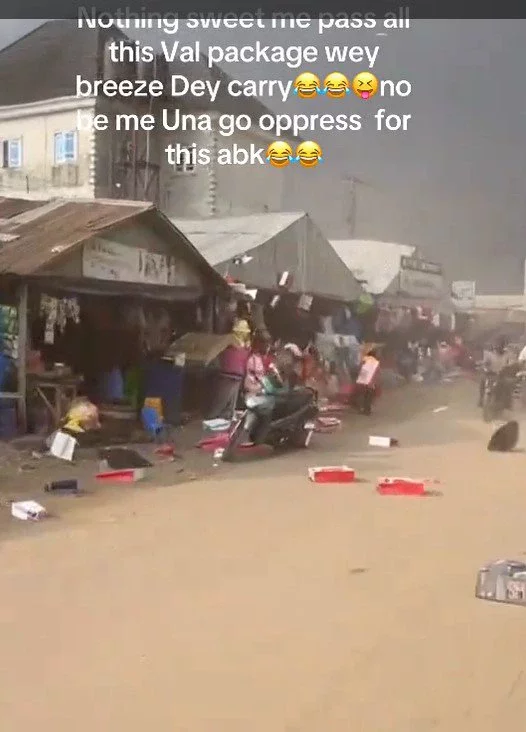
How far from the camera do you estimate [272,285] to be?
4.00 m

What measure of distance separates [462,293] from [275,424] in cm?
109

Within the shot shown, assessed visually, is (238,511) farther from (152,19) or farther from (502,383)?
(152,19)

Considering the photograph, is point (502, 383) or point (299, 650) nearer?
point (299, 650)

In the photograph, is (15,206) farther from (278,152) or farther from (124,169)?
(278,152)

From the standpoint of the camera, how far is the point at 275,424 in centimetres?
399

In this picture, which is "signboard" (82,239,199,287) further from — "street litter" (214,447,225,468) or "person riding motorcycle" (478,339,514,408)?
"person riding motorcycle" (478,339,514,408)

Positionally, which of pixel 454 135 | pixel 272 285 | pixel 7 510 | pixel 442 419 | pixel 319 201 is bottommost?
pixel 7 510

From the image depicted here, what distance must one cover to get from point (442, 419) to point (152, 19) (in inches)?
73.4

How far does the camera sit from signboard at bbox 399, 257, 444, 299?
3.32 m

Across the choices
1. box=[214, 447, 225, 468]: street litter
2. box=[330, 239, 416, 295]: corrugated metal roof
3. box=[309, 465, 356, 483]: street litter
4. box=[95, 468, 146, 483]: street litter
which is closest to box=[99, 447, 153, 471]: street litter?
box=[95, 468, 146, 483]: street litter

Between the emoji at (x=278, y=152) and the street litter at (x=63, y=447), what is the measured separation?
4.84ft

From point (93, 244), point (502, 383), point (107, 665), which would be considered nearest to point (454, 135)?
point (502, 383)

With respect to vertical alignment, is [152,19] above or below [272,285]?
above

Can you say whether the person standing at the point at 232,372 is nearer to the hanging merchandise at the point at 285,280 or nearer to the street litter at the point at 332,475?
the hanging merchandise at the point at 285,280
